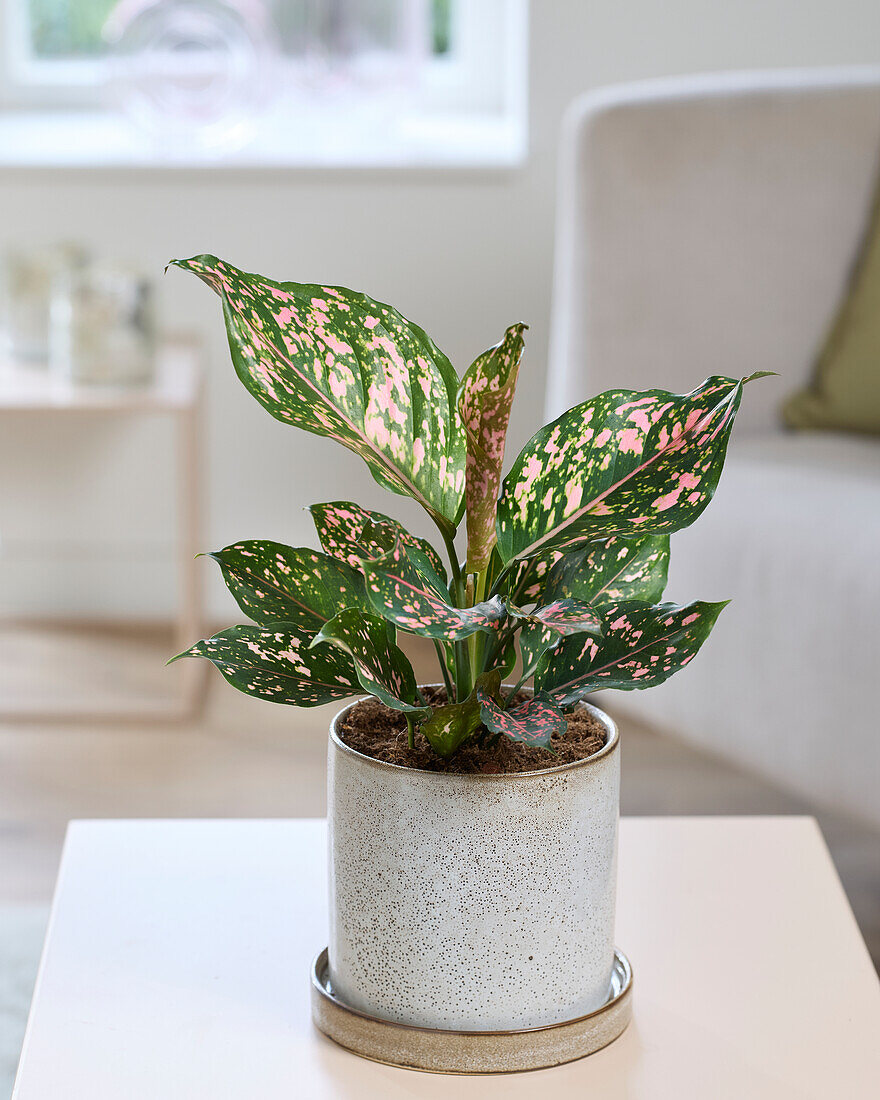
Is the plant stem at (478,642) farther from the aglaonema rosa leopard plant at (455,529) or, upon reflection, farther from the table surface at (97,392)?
the table surface at (97,392)

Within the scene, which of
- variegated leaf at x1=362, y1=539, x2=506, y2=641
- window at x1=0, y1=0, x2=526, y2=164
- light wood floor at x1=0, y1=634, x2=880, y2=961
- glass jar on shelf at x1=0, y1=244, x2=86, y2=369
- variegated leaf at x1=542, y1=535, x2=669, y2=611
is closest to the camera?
variegated leaf at x1=362, y1=539, x2=506, y2=641

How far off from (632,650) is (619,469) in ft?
0.27

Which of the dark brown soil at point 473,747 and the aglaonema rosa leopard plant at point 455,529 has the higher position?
the aglaonema rosa leopard plant at point 455,529

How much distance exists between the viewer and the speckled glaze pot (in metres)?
0.54

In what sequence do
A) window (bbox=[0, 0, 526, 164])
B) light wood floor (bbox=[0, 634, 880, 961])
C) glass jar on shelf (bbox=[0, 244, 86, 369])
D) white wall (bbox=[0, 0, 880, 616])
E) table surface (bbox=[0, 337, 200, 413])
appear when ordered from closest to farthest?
1. light wood floor (bbox=[0, 634, 880, 961])
2. table surface (bbox=[0, 337, 200, 413])
3. glass jar on shelf (bbox=[0, 244, 86, 369])
4. white wall (bbox=[0, 0, 880, 616])
5. window (bbox=[0, 0, 526, 164])

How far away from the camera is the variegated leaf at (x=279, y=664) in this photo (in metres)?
0.56

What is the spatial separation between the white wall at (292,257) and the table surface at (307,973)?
143 centimetres

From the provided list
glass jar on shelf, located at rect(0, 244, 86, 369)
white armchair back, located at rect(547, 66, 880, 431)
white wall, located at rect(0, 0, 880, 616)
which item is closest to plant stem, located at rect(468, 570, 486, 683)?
white armchair back, located at rect(547, 66, 880, 431)

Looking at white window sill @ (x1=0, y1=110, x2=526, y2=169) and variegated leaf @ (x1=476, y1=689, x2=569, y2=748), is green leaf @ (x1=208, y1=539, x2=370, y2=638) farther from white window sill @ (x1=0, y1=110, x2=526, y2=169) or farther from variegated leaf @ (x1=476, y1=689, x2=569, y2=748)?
white window sill @ (x1=0, y1=110, x2=526, y2=169)

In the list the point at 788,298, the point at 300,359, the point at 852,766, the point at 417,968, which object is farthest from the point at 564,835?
the point at 788,298

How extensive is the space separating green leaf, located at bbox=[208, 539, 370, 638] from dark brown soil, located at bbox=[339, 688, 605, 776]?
0.18 feet

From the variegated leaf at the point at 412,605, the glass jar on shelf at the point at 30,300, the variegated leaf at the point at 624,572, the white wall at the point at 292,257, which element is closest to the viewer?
the variegated leaf at the point at 412,605

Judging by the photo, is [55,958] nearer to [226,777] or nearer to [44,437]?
[226,777]

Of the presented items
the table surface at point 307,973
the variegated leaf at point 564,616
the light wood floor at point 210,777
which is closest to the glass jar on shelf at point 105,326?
the light wood floor at point 210,777
